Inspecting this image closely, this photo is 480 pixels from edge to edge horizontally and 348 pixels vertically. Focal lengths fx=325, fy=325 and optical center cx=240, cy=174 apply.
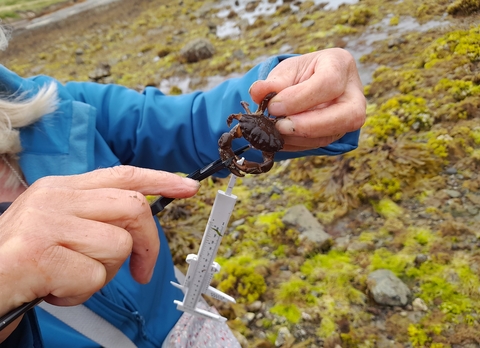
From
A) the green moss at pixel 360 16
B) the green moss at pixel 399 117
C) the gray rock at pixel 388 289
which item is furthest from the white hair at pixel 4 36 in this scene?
the green moss at pixel 360 16

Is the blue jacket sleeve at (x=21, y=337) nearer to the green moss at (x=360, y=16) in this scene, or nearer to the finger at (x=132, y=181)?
the finger at (x=132, y=181)

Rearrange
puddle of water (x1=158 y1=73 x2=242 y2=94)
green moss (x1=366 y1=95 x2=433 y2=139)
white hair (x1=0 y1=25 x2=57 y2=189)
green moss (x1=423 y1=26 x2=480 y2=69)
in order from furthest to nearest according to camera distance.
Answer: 1. puddle of water (x1=158 y1=73 x2=242 y2=94)
2. green moss (x1=423 y1=26 x2=480 y2=69)
3. green moss (x1=366 y1=95 x2=433 y2=139)
4. white hair (x1=0 y1=25 x2=57 y2=189)

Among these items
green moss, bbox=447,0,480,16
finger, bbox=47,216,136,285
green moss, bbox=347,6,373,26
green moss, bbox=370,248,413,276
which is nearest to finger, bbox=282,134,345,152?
finger, bbox=47,216,136,285

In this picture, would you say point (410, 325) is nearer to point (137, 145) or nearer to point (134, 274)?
point (134, 274)

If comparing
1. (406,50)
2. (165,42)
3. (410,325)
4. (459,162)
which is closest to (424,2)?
(406,50)

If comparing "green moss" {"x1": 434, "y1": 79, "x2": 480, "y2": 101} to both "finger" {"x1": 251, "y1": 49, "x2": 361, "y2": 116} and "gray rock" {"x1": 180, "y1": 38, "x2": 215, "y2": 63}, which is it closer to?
"finger" {"x1": 251, "y1": 49, "x2": 361, "y2": 116}

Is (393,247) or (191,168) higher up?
(191,168)
